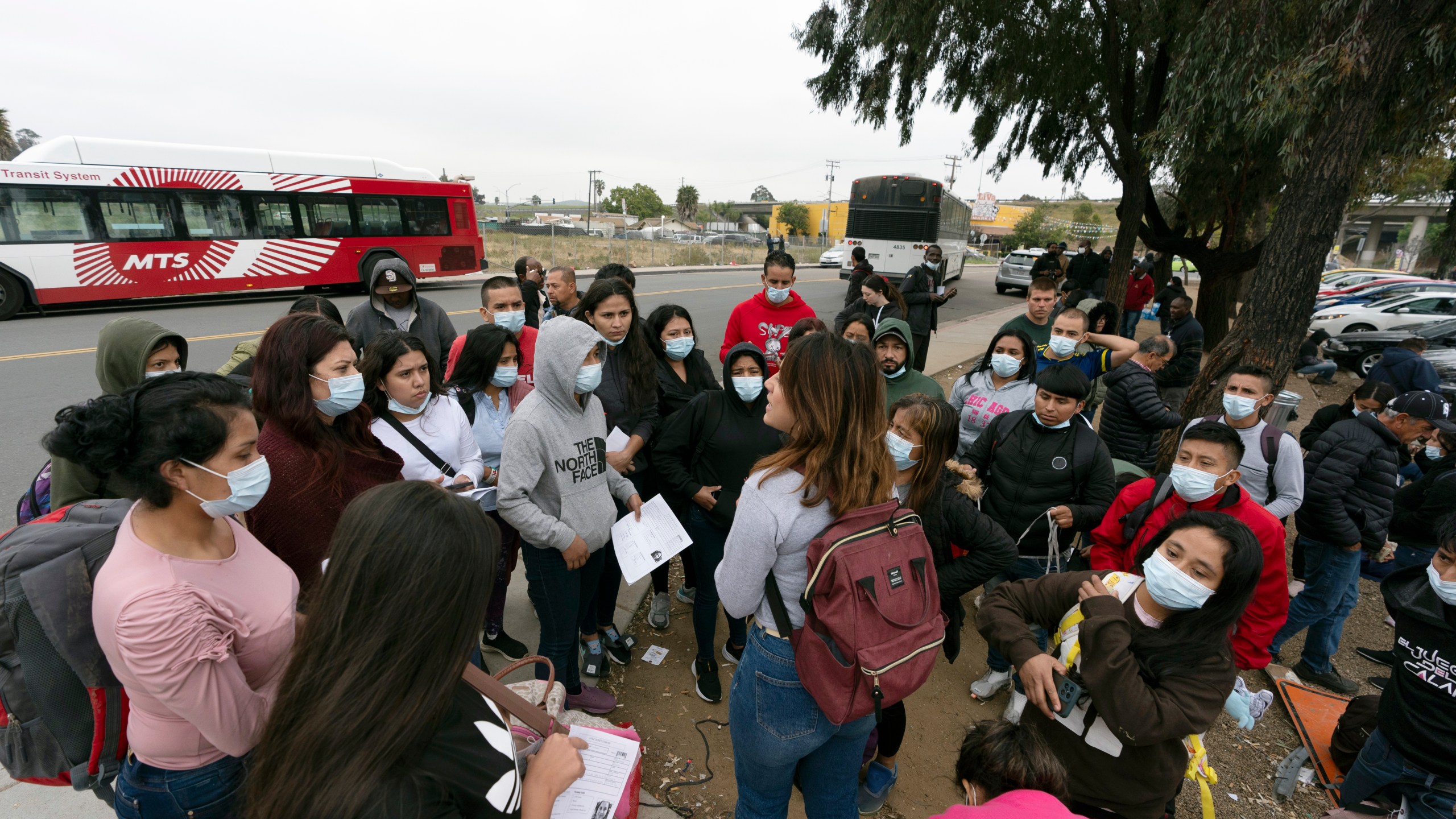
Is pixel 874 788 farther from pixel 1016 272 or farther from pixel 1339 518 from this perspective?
pixel 1016 272

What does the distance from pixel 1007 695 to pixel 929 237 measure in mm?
15793

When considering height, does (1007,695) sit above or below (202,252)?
below

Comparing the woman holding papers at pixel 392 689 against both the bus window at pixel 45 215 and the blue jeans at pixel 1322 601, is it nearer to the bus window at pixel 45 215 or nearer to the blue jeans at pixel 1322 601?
the blue jeans at pixel 1322 601

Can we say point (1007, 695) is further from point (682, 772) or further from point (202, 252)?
point (202, 252)

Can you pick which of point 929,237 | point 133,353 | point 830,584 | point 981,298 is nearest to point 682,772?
point 830,584

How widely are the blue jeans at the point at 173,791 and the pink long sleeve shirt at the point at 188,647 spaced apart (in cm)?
3

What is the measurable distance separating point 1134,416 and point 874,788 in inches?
124

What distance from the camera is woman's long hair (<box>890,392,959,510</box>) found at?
8.11 ft

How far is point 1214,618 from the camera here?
1780 mm

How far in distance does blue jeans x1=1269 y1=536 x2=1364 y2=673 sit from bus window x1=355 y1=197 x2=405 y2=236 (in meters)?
17.2

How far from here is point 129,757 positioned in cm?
150

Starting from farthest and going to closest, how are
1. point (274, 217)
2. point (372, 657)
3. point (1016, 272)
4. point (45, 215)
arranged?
point (1016, 272)
point (274, 217)
point (45, 215)
point (372, 657)

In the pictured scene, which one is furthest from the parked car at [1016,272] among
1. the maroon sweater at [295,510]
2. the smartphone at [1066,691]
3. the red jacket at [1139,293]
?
the maroon sweater at [295,510]

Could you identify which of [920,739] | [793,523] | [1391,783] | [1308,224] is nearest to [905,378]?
[920,739]
